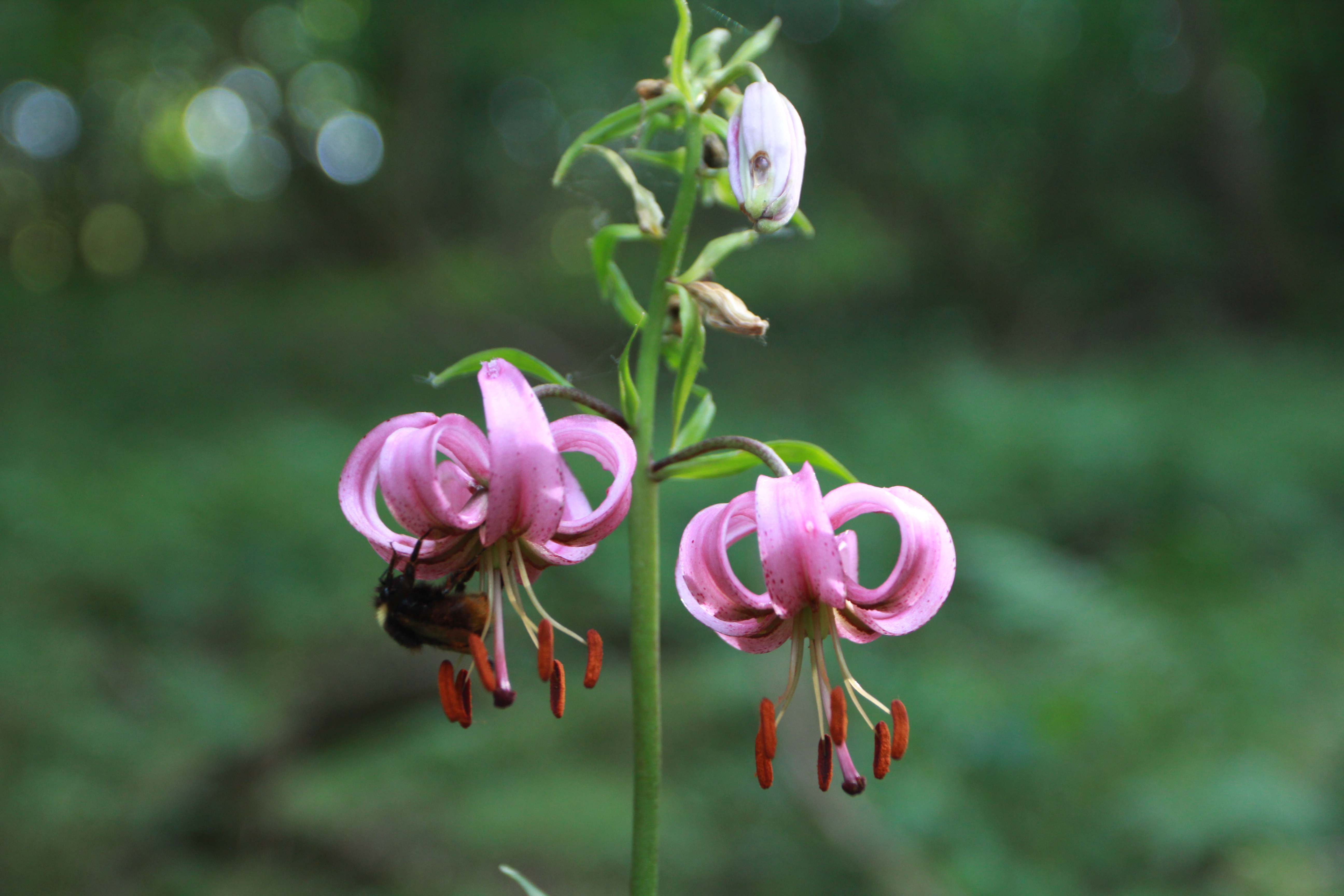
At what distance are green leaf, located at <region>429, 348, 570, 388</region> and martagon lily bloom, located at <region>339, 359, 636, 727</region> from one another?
0.18ft

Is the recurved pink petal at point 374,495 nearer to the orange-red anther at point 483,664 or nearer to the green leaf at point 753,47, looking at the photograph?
the orange-red anther at point 483,664

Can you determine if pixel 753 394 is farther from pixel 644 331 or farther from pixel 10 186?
pixel 10 186

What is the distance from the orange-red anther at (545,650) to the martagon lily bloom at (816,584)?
0.10m

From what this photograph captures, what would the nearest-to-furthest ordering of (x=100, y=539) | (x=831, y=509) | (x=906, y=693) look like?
(x=831, y=509) → (x=906, y=693) → (x=100, y=539)

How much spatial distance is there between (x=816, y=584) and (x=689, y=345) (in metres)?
0.23

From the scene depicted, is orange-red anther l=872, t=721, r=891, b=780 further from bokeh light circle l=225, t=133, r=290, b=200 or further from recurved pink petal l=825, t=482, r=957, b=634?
bokeh light circle l=225, t=133, r=290, b=200

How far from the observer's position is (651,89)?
31.7 inches

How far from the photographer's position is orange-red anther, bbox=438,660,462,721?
2.25ft

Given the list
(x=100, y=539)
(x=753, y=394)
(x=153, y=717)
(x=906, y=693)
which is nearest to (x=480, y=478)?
(x=906, y=693)

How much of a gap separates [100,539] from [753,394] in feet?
15.8

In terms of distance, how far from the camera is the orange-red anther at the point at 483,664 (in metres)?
0.67

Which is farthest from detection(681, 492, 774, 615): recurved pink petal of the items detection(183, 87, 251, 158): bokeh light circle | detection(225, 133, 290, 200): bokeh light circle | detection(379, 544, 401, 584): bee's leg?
detection(225, 133, 290, 200): bokeh light circle

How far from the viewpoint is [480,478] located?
2.32 ft

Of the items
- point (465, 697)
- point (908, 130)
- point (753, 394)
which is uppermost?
point (908, 130)
